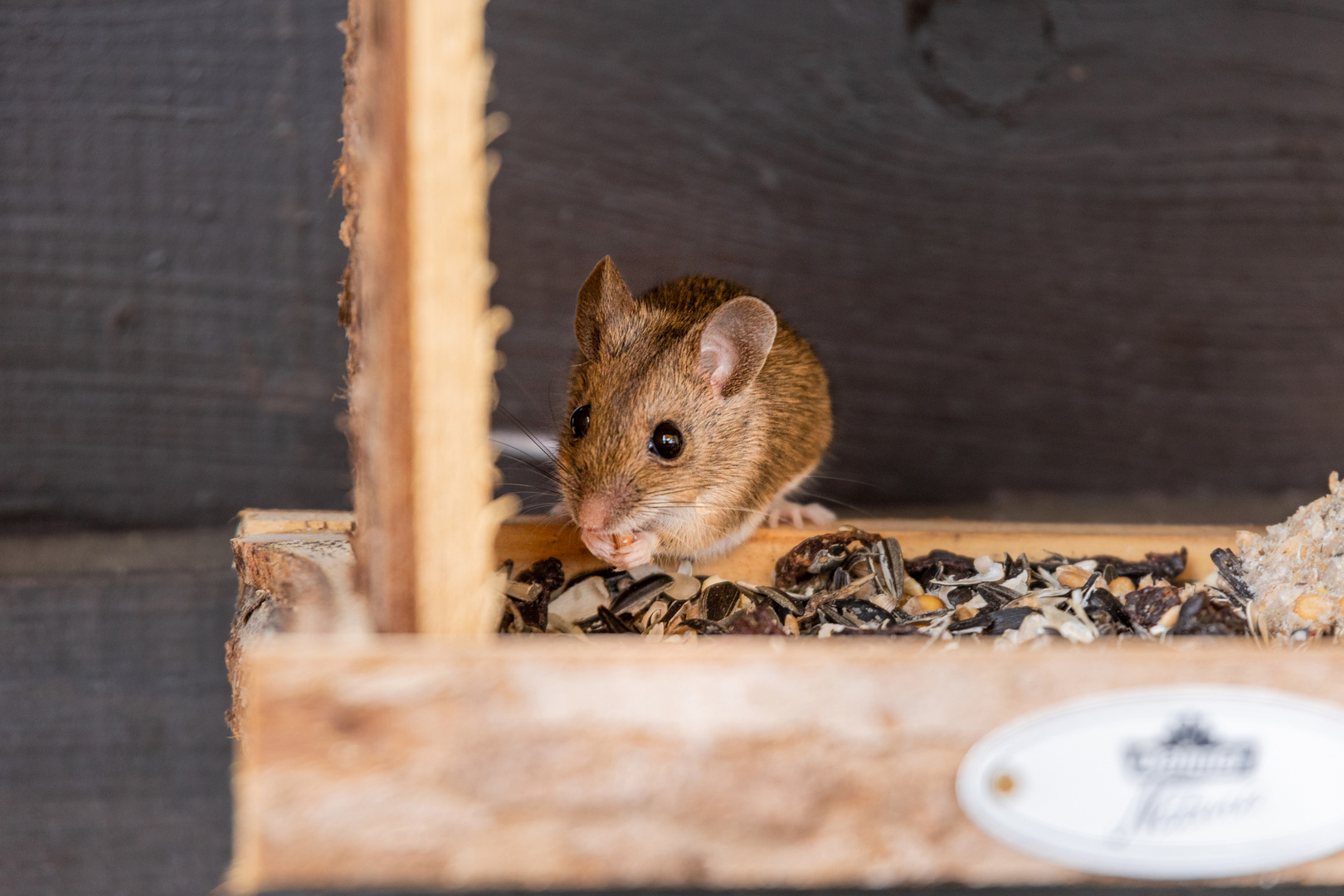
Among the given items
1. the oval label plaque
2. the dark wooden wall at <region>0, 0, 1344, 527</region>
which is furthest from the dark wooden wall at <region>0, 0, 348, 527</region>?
the oval label plaque

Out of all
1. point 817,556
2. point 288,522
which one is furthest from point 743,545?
point 288,522

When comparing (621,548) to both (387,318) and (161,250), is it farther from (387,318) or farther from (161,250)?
(161,250)

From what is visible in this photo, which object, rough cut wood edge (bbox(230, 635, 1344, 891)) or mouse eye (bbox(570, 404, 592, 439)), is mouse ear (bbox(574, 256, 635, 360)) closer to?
mouse eye (bbox(570, 404, 592, 439))

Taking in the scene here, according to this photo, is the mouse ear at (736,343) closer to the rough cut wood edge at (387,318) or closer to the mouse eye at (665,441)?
the mouse eye at (665,441)

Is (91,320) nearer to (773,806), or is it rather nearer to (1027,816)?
(773,806)

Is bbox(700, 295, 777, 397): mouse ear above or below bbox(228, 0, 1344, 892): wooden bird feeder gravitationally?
above

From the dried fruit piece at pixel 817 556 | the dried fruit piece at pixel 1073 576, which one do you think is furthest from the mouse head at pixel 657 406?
the dried fruit piece at pixel 1073 576
